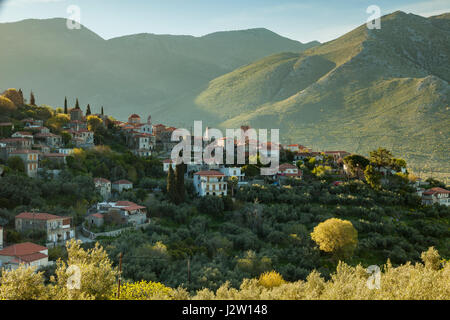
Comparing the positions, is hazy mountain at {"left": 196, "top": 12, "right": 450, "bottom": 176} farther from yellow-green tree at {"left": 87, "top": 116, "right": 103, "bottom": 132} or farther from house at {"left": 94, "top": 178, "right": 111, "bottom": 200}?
house at {"left": 94, "top": 178, "right": 111, "bottom": 200}

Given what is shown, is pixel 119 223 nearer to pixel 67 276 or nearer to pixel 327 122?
pixel 67 276

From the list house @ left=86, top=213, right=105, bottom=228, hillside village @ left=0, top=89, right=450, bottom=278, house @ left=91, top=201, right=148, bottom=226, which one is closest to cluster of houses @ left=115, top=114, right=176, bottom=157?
hillside village @ left=0, top=89, right=450, bottom=278

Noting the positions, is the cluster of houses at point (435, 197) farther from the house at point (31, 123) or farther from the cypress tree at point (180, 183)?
the house at point (31, 123)

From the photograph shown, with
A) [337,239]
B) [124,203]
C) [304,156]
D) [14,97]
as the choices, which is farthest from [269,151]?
[14,97]
